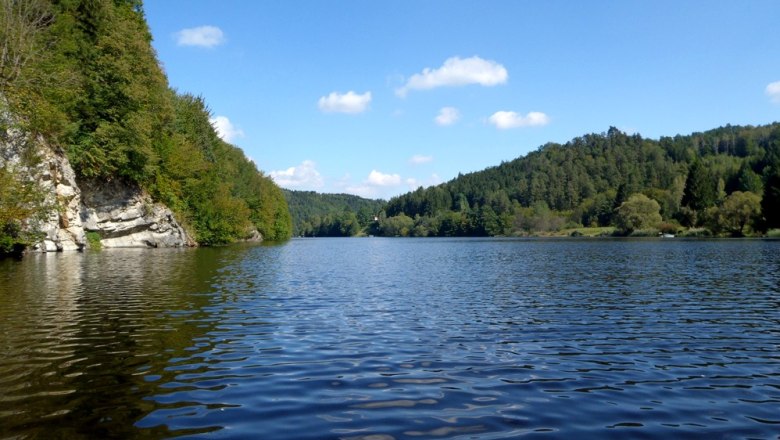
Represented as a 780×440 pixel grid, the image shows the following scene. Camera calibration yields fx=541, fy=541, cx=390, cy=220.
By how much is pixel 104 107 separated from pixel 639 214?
148 metres

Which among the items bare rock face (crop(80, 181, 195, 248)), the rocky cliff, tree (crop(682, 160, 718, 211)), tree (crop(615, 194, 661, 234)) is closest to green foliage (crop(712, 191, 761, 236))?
tree (crop(682, 160, 718, 211))

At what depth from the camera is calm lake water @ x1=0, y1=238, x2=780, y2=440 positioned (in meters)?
9.05

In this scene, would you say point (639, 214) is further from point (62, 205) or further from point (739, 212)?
point (62, 205)

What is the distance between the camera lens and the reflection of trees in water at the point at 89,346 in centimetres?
920

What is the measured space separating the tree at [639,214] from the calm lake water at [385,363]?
14770cm

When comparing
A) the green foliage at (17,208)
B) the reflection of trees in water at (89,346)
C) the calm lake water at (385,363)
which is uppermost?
the green foliage at (17,208)

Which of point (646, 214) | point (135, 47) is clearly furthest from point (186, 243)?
point (646, 214)

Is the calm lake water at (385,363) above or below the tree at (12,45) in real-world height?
below

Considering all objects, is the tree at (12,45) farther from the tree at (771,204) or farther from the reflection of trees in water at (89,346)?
the tree at (771,204)

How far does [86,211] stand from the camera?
227 ft

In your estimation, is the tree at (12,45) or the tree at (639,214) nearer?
the tree at (12,45)

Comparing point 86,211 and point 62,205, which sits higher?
point 86,211

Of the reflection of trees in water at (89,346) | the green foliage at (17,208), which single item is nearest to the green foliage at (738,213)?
the reflection of trees in water at (89,346)

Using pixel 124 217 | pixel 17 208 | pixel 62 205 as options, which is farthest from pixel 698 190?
pixel 17 208
